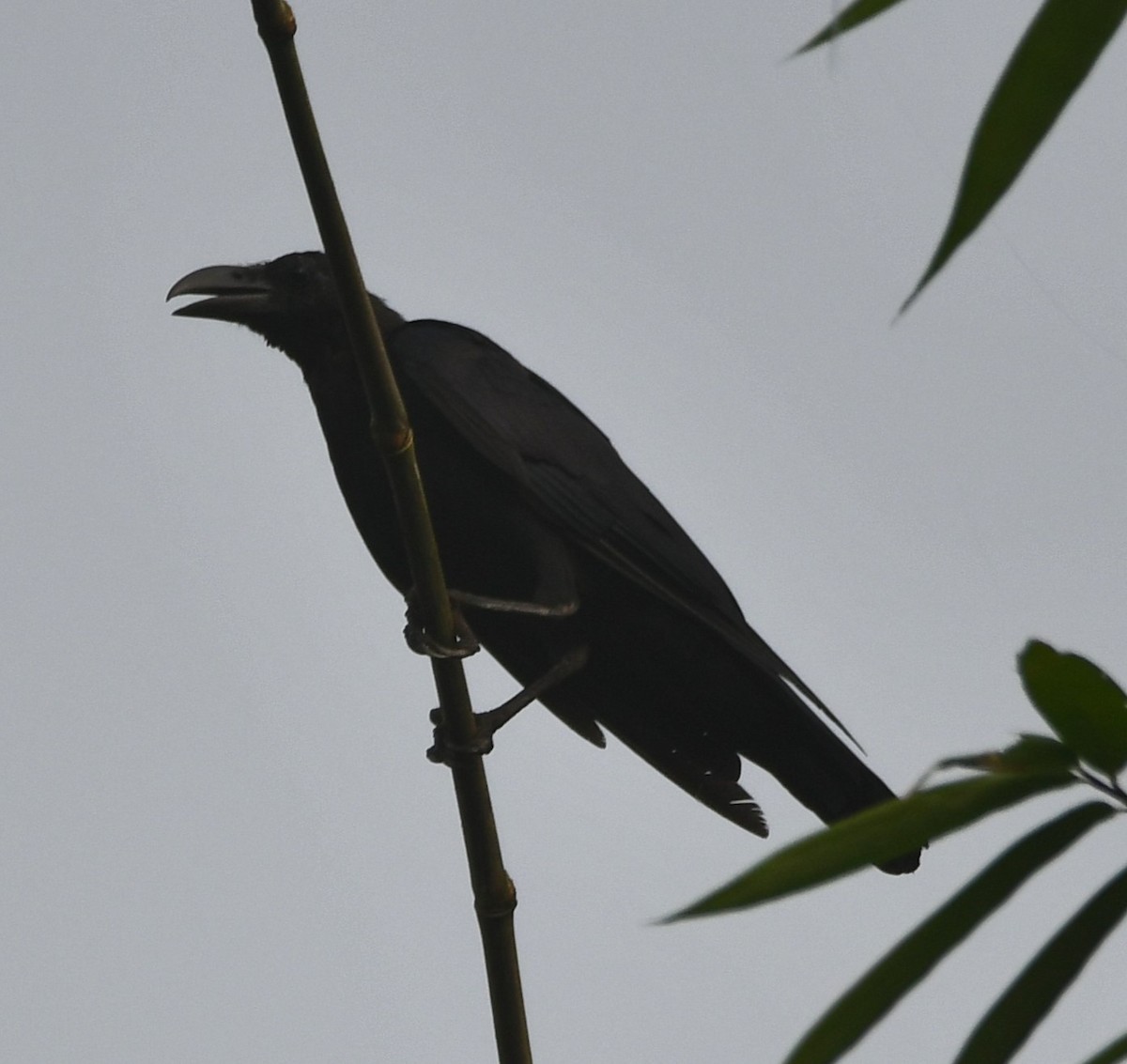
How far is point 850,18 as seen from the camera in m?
1.19

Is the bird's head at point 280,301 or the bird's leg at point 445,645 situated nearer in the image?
the bird's leg at point 445,645

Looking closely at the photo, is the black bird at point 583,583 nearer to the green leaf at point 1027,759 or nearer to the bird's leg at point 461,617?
the bird's leg at point 461,617

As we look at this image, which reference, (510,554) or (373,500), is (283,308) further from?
(510,554)

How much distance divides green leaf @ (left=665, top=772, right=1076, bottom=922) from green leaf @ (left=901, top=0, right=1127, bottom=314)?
1.35 feet

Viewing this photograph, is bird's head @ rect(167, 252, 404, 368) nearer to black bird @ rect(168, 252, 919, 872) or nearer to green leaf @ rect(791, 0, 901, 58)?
black bird @ rect(168, 252, 919, 872)

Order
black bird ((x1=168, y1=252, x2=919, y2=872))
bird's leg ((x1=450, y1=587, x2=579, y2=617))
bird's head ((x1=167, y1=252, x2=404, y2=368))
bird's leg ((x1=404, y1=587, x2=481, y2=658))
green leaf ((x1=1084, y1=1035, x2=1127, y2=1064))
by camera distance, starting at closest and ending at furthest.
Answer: green leaf ((x1=1084, y1=1035, x2=1127, y2=1064)) < bird's leg ((x1=404, y1=587, x2=481, y2=658)) < bird's leg ((x1=450, y1=587, x2=579, y2=617)) < black bird ((x1=168, y1=252, x2=919, y2=872)) < bird's head ((x1=167, y1=252, x2=404, y2=368))

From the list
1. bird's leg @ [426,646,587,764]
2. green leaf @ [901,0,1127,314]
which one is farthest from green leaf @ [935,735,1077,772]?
bird's leg @ [426,646,587,764]

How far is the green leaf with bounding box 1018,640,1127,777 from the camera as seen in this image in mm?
1278

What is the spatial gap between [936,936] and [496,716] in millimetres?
2271

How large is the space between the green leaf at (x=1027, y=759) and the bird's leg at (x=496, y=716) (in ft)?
4.78

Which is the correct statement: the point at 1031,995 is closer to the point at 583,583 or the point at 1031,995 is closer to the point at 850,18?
the point at 850,18

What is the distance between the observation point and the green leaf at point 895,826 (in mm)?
1262

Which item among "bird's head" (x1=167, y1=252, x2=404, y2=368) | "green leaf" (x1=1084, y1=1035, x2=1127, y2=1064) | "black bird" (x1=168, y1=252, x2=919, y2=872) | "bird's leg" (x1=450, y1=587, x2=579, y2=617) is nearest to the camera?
"green leaf" (x1=1084, y1=1035, x2=1127, y2=1064)

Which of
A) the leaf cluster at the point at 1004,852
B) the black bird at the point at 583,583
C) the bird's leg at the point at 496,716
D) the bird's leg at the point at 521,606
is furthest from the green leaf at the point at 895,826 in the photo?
the black bird at the point at 583,583
